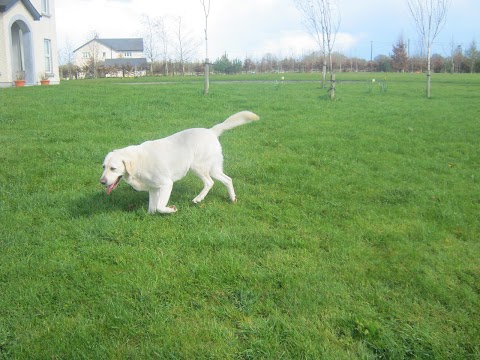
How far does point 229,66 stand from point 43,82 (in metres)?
42.6

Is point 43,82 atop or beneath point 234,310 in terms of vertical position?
atop

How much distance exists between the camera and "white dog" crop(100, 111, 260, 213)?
198 inches

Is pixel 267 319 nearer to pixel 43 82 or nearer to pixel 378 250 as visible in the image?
pixel 378 250

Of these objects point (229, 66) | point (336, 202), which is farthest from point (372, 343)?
point (229, 66)

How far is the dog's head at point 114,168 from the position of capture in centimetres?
490

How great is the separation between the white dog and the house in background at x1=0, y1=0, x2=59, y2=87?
78.7 ft

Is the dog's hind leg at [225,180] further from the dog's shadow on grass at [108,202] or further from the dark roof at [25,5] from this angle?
the dark roof at [25,5]

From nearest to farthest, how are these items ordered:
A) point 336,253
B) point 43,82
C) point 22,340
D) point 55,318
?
point 22,340 → point 55,318 → point 336,253 → point 43,82

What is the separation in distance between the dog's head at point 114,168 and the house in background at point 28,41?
79.1ft

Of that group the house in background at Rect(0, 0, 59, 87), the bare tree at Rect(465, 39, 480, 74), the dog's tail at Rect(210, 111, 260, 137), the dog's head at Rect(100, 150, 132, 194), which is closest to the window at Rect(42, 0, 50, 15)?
the house in background at Rect(0, 0, 59, 87)

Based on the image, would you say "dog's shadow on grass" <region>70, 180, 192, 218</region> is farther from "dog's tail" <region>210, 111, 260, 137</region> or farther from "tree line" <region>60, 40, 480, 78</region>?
"tree line" <region>60, 40, 480, 78</region>

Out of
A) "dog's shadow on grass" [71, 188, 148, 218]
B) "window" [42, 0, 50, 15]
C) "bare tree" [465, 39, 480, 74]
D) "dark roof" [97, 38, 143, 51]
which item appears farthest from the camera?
"dark roof" [97, 38, 143, 51]

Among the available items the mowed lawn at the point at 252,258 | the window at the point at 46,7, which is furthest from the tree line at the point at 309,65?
the mowed lawn at the point at 252,258

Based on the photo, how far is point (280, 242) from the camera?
4629 millimetres
